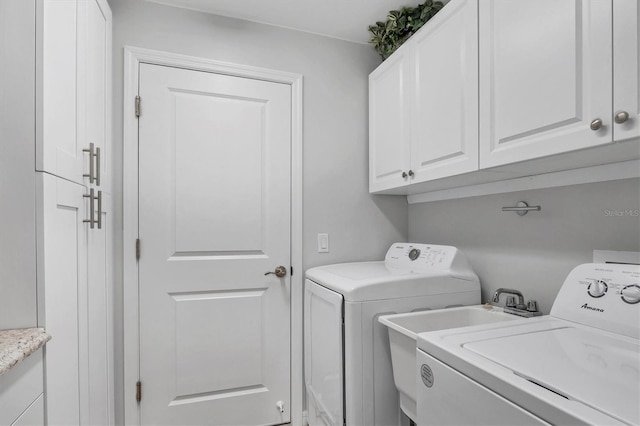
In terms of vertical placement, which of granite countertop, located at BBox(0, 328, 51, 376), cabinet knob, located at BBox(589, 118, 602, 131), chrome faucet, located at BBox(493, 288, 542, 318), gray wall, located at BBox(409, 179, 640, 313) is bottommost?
chrome faucet, located at BBox(493, 288, 542, 318)

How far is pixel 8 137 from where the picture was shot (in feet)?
3.15

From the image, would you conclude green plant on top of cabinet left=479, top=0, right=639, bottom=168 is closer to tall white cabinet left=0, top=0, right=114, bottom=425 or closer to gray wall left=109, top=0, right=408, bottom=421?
gray wall left=109, top=0, right=408, bottom=421

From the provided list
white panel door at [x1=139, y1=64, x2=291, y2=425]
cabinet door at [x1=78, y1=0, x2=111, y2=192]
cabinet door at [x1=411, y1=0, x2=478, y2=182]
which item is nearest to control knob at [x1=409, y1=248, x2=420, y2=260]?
cabinet door at [x1=411, y1=0, x2=478, y2=182]

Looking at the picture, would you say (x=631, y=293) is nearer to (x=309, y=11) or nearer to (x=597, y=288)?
(x=597, y=288)

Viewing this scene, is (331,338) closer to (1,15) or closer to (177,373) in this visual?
(177,373)

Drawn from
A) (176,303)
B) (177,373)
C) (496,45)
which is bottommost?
(177,373)

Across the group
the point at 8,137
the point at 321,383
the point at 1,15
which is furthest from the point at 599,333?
the point at 1,15

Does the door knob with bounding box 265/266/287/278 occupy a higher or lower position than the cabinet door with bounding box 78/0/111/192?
lower

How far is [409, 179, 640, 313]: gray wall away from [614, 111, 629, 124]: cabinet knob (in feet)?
1.30

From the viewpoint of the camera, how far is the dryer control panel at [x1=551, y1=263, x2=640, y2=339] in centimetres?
98

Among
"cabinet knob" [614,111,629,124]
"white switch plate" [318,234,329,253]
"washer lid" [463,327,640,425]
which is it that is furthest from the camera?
"white switch plate" [318,234,329,253]

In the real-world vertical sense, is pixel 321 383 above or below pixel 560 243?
below

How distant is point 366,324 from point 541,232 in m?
0.85

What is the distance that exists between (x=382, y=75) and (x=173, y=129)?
1266 millimetres
